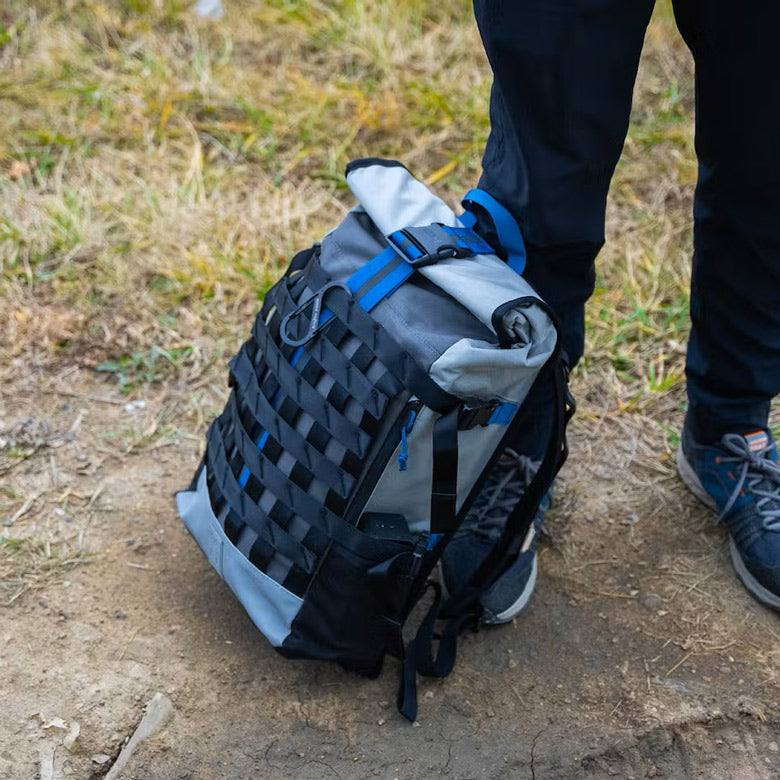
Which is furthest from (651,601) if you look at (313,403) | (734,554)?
(313,403)

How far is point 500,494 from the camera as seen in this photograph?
80.7 inches

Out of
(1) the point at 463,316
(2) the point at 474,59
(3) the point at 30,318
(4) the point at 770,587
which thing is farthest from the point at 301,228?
(4) the point at 770,587

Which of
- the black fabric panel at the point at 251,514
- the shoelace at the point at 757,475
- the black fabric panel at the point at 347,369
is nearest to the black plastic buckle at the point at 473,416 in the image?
the black fabric panel at the point at 347,369

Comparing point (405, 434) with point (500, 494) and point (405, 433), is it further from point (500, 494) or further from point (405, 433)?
point (500, 494)

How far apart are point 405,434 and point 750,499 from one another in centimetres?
87

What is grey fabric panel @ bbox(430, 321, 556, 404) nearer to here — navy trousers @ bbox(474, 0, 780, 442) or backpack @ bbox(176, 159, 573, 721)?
backpack @ bbox(176, 159, 573, 721)

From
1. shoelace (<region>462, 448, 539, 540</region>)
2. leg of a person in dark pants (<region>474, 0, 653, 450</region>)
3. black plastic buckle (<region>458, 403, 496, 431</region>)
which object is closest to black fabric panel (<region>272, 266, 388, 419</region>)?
black plastic buckle (<region>458, 403, 496, 431</region>)

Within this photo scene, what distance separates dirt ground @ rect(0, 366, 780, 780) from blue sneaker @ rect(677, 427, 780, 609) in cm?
5

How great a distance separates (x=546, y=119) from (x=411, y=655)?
931 millimetres

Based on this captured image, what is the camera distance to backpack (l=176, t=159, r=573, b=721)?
1613 mm

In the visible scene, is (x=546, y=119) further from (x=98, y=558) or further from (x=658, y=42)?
(x=658, y=42)

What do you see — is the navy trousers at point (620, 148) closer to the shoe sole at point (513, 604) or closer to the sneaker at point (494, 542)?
the sneaker at point (494, 542)

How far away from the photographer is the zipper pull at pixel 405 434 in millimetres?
1604

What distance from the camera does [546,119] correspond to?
1578mm
